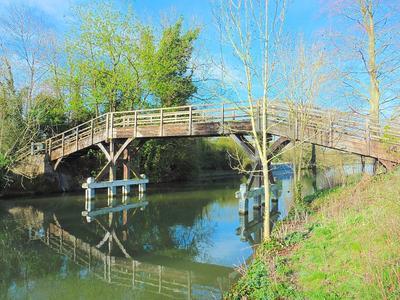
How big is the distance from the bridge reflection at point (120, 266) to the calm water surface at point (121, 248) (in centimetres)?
2

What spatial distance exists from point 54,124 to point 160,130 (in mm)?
10010

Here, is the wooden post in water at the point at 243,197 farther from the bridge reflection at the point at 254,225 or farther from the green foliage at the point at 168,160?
the green foliage at the point at 168,160

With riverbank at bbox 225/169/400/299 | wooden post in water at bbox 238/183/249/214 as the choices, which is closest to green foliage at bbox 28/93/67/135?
wooden post in water at bbox 238/183/249/214

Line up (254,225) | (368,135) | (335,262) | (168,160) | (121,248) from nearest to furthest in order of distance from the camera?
1. (335,262)
2. (121,248)
3. (254,225)
4. (368,135)
5. (168,160)

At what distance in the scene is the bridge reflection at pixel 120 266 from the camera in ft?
24.5

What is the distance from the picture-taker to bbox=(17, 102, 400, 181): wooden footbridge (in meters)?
13.7

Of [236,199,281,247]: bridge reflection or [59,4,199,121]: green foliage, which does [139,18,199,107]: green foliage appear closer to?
[59,4,199,121]: green foliage

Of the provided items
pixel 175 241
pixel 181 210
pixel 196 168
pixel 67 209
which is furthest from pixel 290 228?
pixel 196 168

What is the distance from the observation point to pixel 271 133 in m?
15.9

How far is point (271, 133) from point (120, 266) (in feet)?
29.8

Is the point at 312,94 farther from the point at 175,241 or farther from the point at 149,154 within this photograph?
the point at 149,154

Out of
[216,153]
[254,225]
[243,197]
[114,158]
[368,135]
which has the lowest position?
[254,225]

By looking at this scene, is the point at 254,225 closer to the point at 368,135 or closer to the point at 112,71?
the point at 368,135

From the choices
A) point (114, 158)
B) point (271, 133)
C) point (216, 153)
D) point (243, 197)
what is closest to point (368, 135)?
point (271, 133)
